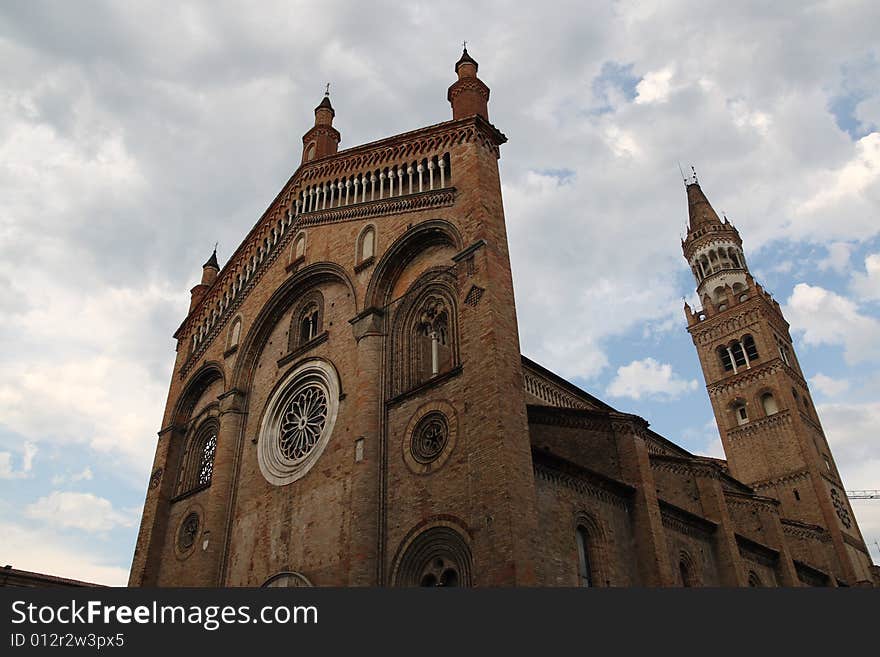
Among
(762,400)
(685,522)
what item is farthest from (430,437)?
(762,400)

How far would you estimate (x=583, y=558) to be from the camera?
502 inches

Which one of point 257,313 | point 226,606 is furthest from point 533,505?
point 257,313

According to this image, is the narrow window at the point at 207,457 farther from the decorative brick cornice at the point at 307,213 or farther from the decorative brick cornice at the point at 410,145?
the decorative brick cornice at the point at 410,145

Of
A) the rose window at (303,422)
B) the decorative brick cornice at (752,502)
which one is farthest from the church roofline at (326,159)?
the decorative brick cornice at (752,502)

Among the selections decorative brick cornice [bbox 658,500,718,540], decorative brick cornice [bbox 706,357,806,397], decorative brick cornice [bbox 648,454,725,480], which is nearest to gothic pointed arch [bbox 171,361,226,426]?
decorative brick cornice [bbox 648,454,725,480]

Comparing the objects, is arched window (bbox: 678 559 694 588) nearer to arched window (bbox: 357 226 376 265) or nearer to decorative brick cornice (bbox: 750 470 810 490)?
arched window (bbox: 357 226 376 265)

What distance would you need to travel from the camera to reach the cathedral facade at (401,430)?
480 inches

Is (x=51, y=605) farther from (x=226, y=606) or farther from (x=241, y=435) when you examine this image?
(x=241, y=435)

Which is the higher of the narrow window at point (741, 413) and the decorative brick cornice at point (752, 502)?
the narrow window at point (741, 413)

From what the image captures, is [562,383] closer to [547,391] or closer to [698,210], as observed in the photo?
[547,391]

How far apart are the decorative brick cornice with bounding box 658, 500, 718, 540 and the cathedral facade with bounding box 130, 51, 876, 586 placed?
49 millimetres

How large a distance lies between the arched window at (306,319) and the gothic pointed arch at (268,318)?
329mm

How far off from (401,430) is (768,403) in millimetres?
27990

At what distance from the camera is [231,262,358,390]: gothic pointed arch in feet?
61.5
